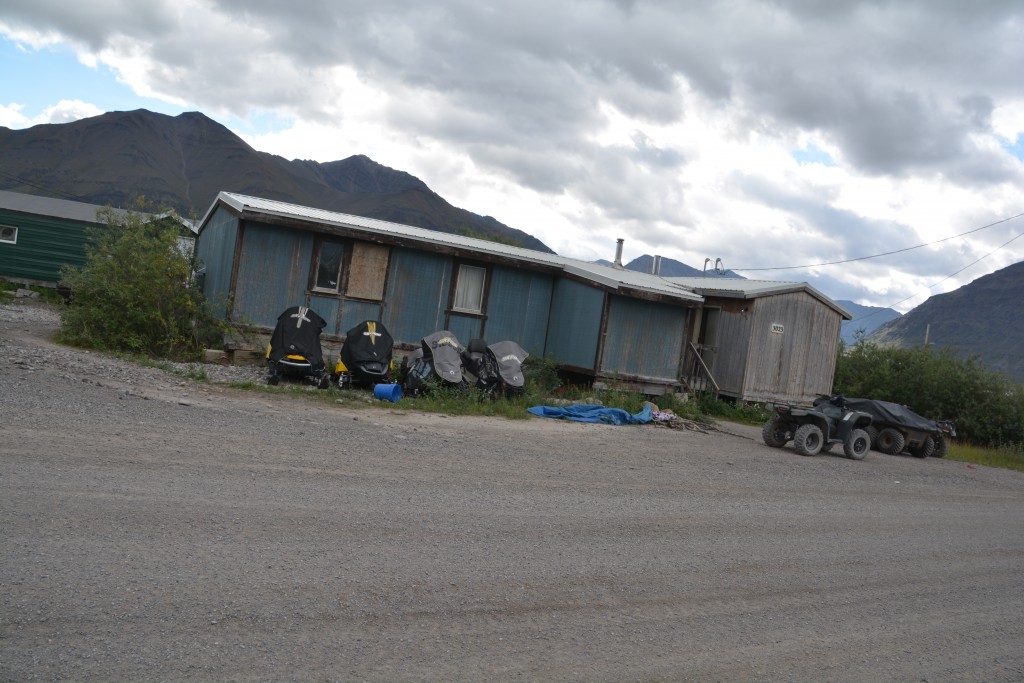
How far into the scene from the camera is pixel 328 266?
17422 mm

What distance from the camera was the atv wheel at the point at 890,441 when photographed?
17.8m

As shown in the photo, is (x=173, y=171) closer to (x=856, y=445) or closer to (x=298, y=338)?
(x=298, y=338)

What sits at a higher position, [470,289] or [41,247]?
[41,247]

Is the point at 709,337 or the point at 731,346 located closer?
the point at 731,346

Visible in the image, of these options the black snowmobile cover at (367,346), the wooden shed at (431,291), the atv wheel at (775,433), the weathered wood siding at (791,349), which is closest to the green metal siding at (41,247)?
the wooden shed at (431,291)

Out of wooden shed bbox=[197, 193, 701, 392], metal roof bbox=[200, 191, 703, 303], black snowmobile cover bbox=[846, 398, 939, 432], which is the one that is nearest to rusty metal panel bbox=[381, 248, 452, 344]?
wooden shed bbox=[197, 193, 701, 392]

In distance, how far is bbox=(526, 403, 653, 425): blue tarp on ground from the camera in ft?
49.3

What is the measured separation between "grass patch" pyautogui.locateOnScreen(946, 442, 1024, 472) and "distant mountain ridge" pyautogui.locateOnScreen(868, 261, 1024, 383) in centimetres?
7793

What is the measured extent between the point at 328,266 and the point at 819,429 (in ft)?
33.7

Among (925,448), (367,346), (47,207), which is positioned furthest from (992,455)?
(47,207)

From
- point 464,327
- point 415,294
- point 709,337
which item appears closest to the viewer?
point 415,294

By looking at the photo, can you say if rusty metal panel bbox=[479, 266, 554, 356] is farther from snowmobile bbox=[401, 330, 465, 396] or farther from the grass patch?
the grass patch

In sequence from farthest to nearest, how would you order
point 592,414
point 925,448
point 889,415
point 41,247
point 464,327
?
point 41,247, point 464,327, point 925,448, point 889,415, point 592,414

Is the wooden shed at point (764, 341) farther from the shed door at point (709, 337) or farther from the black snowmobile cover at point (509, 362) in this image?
the black snowmobile cover at point (509, 362)
